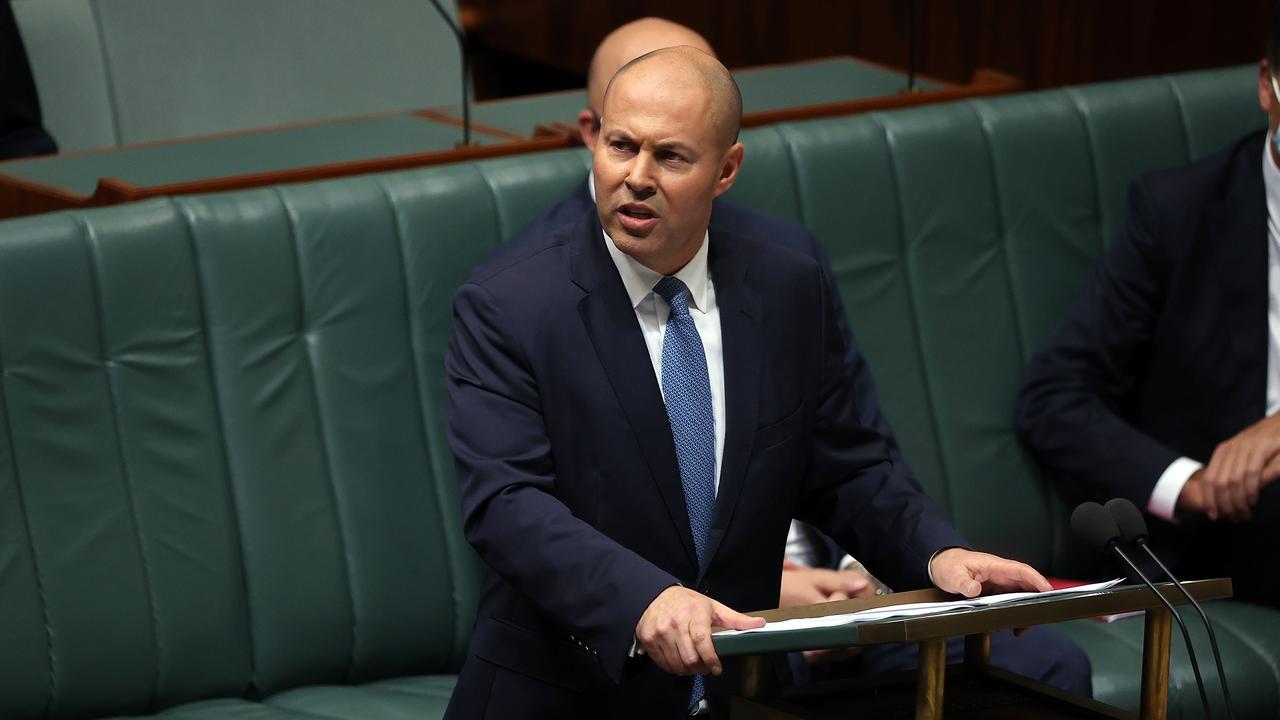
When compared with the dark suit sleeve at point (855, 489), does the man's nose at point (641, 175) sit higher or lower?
higher

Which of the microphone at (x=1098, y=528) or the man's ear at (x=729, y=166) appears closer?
the microphone at (x=1098, y=528)

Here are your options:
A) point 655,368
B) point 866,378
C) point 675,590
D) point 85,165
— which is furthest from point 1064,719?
point 85,165

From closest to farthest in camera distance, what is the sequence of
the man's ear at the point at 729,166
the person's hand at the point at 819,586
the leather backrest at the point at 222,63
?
the man's ear at the point at 729,166
the person's hand at the point at 819,586
the leather backrest at the point at 222,63

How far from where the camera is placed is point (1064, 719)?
5.28ft

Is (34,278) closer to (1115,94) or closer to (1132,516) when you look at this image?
(1132,516)

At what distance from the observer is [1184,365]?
276 cm

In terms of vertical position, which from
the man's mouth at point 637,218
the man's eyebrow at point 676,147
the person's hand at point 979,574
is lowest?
the person's hand at point 979,574

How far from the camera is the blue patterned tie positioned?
1.85 metres

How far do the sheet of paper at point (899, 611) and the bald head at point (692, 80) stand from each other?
560mm

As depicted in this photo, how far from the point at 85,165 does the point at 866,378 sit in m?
1.28

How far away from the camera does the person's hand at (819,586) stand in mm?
2387

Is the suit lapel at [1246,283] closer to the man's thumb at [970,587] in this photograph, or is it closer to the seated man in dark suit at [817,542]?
the seated man in dark suit at [817,542]

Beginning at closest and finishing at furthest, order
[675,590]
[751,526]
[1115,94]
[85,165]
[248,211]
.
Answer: [675,590], [751,526], [248,211], [85,165], [1115,94]

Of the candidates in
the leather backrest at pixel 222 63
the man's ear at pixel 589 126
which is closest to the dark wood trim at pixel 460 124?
the man's ear at pixel 589 126
